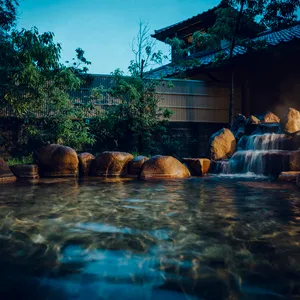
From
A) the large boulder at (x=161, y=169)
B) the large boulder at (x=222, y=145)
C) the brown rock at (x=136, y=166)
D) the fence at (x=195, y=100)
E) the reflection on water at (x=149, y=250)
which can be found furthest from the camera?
the fence at (x=195, y=100)

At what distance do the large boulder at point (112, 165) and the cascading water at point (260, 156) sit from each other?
10.0 feet

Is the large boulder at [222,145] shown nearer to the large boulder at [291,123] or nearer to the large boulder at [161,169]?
the large boulder at [291,123]

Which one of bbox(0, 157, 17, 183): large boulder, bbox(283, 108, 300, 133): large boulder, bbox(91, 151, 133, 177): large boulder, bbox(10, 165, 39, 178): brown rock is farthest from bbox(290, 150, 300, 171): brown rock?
bbox(0, 157, 17, 183): large boulder

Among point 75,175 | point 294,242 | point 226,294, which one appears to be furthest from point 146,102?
point 226,294

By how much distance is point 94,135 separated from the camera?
10.4m

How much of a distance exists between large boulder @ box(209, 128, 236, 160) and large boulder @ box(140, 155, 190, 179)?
1961 millimetres

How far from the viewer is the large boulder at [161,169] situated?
8098 millimetres

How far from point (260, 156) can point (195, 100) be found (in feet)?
15.8

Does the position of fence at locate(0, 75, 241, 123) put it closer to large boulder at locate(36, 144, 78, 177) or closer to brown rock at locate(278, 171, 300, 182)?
large boulder at locate(36, 144, 78, 177)

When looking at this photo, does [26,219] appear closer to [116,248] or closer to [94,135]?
[116,248]

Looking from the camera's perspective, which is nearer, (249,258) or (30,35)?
(249,258)

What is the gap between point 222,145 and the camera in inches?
402

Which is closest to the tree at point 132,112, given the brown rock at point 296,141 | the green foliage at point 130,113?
the green foliage at point 130,113

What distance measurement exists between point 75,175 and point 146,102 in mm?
4356
